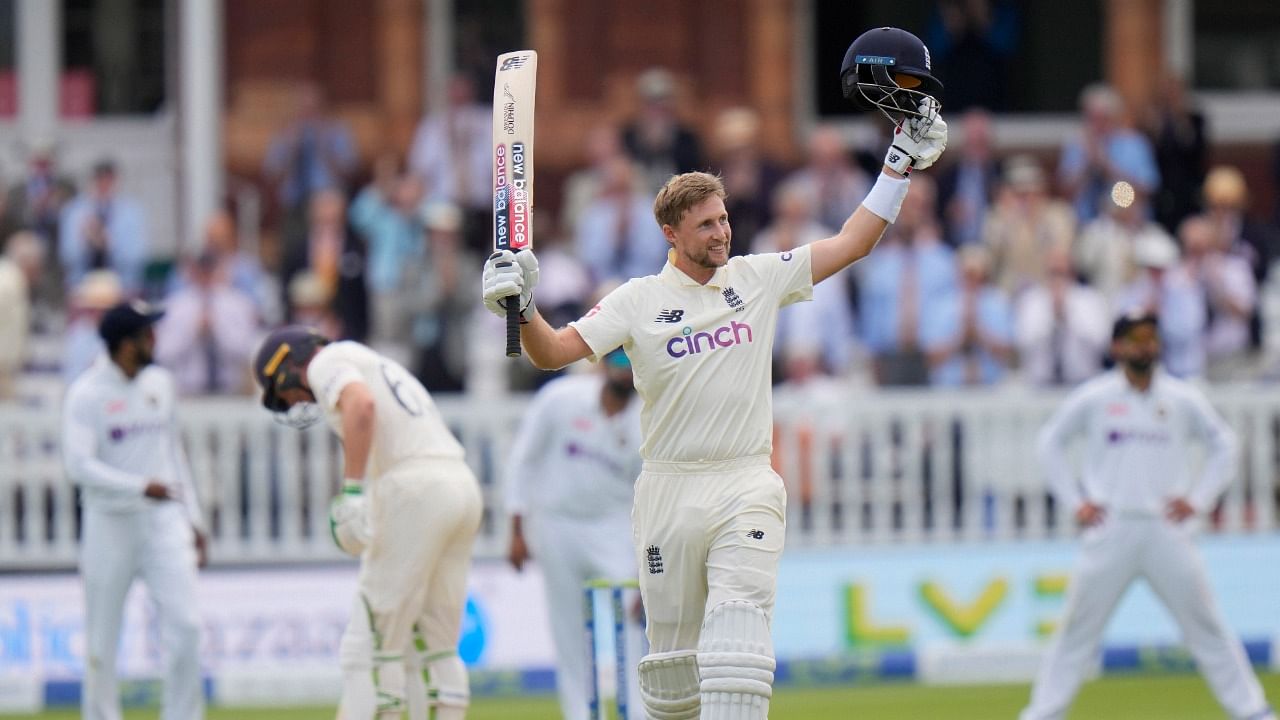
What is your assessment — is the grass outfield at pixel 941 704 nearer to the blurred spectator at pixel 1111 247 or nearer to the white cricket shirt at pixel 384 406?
the white cricket shirt at pixel 384 406

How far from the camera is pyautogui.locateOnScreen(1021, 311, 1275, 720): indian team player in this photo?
33.1 ft

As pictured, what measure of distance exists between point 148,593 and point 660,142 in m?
6.40

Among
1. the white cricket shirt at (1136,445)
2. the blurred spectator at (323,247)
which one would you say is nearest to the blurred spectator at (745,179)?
the blurred spectator at (323,247)

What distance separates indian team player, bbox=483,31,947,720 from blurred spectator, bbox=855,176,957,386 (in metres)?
7.20

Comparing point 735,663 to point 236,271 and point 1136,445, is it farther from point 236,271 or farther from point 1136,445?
point 236,271

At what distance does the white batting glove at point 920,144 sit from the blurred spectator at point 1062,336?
720 cm

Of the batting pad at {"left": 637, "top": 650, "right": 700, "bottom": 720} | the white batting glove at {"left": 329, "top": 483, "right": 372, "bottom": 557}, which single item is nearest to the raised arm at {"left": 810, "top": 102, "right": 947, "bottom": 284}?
the batting pad at {"left": 637, "top": 650, "right": 700, "bottom": 720}

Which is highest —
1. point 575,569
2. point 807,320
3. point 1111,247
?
point 1111,247

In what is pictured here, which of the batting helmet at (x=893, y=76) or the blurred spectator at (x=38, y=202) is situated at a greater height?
the batting helmet at (x=893, y=76)

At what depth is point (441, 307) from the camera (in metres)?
14.8

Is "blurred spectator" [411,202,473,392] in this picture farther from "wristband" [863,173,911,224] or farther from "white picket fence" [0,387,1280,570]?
"wristband" [863,173,911,224]

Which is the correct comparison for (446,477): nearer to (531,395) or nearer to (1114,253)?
(531,395)

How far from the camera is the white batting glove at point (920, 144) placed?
7402mm

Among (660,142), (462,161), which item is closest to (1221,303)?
(660,142)
